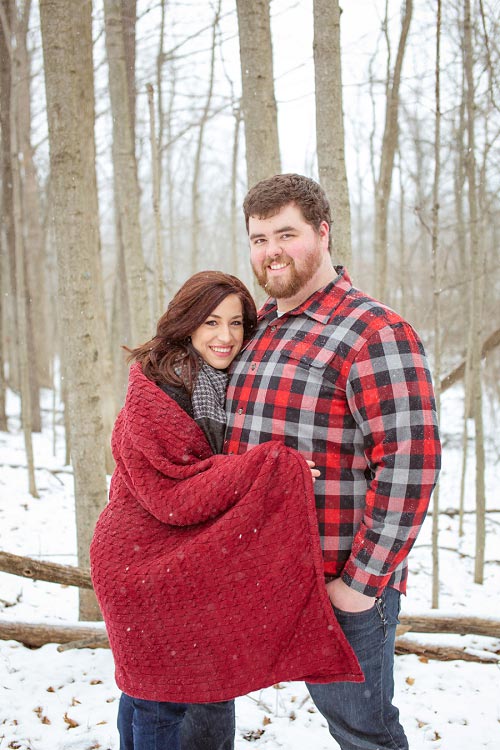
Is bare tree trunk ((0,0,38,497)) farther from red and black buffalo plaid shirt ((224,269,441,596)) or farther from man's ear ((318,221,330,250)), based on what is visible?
red and black buffalo plaid shirt ((224,269,441,596))

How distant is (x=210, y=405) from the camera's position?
2.21 metres

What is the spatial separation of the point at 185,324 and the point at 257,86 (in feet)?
7.50

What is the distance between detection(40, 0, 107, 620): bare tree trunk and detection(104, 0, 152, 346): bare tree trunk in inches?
67.3

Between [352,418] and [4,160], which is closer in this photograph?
[352,418]

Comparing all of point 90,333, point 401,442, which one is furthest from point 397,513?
point 90,333

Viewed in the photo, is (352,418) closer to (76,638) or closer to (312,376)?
(312,376)

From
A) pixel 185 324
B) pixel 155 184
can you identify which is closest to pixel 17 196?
pixel 155 184

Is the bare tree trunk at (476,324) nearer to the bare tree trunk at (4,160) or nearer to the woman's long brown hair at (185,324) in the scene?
the woman's long brown hair at (185,324)

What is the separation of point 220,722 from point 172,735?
0.28 meters

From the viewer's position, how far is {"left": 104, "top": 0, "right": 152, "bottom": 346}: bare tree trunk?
526 cm

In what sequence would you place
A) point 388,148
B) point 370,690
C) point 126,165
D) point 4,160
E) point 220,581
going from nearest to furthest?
point 220,581, point 370,690, point 126,165, point 388,148, point 4,160

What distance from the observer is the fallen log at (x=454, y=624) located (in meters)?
3.62

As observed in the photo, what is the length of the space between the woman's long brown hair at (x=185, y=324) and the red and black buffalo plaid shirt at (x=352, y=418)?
0.22 meters

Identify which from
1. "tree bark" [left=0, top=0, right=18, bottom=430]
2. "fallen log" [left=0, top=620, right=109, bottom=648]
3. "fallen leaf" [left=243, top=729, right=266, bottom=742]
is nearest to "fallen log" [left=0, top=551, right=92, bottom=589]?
"fallen log" [left=0, top=620, right=109, bottom=648]
